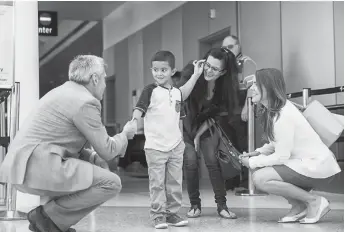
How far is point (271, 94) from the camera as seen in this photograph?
3656 mm

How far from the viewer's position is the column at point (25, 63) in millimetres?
4246

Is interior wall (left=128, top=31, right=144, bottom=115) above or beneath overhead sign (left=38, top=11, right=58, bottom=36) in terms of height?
beneath

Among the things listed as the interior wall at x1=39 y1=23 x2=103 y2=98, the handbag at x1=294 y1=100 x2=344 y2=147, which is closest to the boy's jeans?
the handbag at x1=294 y1=100 x2=344 y2=147

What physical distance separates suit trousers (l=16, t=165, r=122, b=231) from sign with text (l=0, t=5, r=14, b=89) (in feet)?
4.16

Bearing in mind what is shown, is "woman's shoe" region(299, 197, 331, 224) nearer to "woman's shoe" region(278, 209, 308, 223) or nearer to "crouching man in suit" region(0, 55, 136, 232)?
"woman's shoe" region(278, 209, 308, 223)

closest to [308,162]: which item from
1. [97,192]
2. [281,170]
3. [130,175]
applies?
[281,170]

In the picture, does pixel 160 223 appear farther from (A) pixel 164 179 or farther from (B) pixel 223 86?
(B) pixel 223 86

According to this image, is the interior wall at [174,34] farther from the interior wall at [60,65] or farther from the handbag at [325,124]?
the handbag at [325,124]

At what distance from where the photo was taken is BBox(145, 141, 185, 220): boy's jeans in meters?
3.49

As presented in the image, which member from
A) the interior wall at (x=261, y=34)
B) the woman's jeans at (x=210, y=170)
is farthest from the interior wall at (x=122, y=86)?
the woman's jeans at (x=210, y=170)

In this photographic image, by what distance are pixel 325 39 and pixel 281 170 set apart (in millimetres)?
2697

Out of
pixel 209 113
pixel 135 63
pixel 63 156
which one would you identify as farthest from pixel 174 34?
pixel 63 156

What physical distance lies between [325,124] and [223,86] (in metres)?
0.71

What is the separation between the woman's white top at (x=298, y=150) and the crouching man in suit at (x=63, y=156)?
40.1 inches
